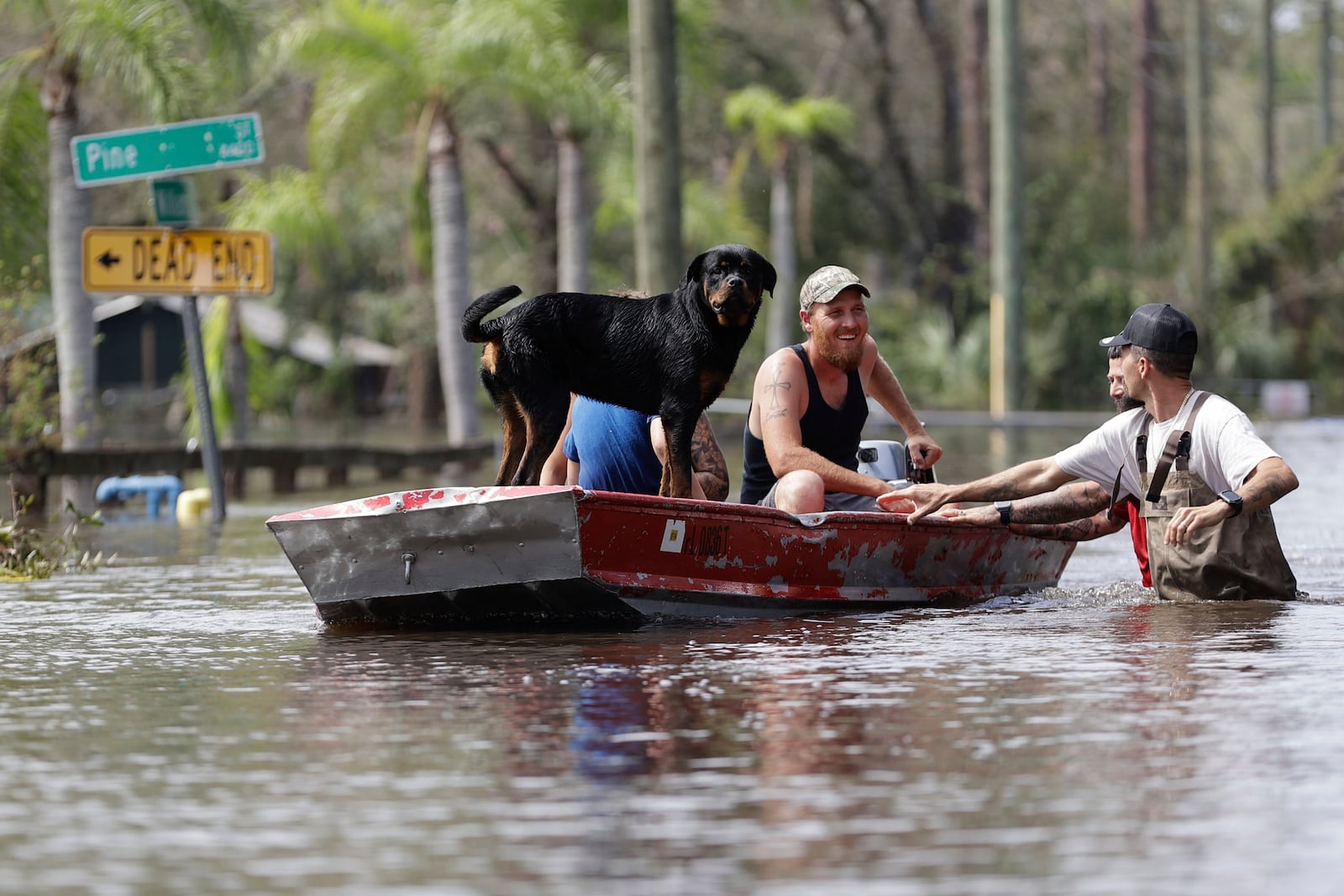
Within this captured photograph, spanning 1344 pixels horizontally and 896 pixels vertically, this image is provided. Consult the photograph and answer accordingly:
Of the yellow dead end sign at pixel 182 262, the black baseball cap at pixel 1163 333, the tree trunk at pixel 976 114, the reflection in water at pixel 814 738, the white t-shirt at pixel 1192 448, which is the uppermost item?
the tree trunk at pixel 976 114

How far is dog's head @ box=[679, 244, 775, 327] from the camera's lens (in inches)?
356

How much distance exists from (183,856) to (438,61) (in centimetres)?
2210

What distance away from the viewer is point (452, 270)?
2650 centimetres

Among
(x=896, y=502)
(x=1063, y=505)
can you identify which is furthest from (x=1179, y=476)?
(x=896, y=502)

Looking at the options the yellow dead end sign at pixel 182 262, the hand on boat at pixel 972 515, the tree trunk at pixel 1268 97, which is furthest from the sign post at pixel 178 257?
the tree trunk at pixel 1268 97

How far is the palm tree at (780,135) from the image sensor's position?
36656 mm

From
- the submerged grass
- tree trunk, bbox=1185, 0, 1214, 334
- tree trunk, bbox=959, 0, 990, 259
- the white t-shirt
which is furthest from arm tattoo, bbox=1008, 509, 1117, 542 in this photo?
tree trunk, bbox=959, 0, 990, 259

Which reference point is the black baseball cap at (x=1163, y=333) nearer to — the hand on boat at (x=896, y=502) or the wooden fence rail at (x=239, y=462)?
the hand on boat at (x=896, y=502)

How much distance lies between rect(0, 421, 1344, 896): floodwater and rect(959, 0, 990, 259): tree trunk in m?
33.6

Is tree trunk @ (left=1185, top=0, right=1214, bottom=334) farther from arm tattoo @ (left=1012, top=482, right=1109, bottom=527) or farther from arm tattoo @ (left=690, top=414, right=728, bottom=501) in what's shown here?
arm tattoo @ (left=690, top=414, right=728, bottom=501)

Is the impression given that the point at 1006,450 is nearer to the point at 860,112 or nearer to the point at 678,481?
the point at 678,481

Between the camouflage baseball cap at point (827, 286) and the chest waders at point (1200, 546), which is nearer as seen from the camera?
the chest waders at point (1200, 546)

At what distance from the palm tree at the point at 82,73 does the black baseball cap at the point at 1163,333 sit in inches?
432

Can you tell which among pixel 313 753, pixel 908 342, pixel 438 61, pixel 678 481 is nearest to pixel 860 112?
pixel 908 342
